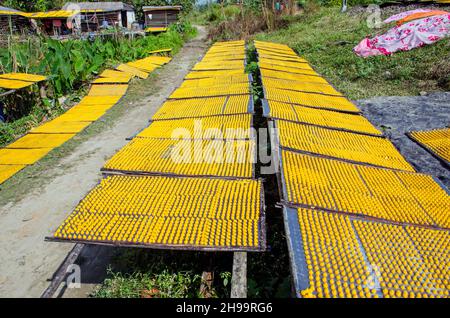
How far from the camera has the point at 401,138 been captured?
24.3ft

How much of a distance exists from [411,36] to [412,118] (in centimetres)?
763

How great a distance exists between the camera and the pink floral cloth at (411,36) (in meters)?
13.7

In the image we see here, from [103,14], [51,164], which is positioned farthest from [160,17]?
[51,164]

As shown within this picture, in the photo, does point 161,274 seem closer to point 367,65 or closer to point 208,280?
point 208,280

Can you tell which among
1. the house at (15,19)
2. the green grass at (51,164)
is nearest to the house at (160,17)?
the house at (15,19)

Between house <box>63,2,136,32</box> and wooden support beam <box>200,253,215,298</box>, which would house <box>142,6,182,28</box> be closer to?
house <box>63,2,136,32</box>

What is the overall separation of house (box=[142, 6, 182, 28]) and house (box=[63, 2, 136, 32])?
296 cm

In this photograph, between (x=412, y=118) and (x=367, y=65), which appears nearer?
(x=412, y=118)

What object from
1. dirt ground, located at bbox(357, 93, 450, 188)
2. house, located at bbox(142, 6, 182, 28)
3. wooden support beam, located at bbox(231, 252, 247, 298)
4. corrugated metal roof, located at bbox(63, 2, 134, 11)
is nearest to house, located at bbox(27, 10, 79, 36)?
corrugated metal roof, located at bbox(63, 2, 134, 11)

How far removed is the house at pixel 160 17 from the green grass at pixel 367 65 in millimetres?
13106

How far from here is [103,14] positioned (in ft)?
101

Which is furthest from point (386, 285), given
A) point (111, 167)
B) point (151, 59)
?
point (151, 59)

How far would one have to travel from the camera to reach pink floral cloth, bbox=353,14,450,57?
1369cm

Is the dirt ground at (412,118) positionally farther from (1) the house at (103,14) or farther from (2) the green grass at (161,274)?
(1) the house at (103,14)
